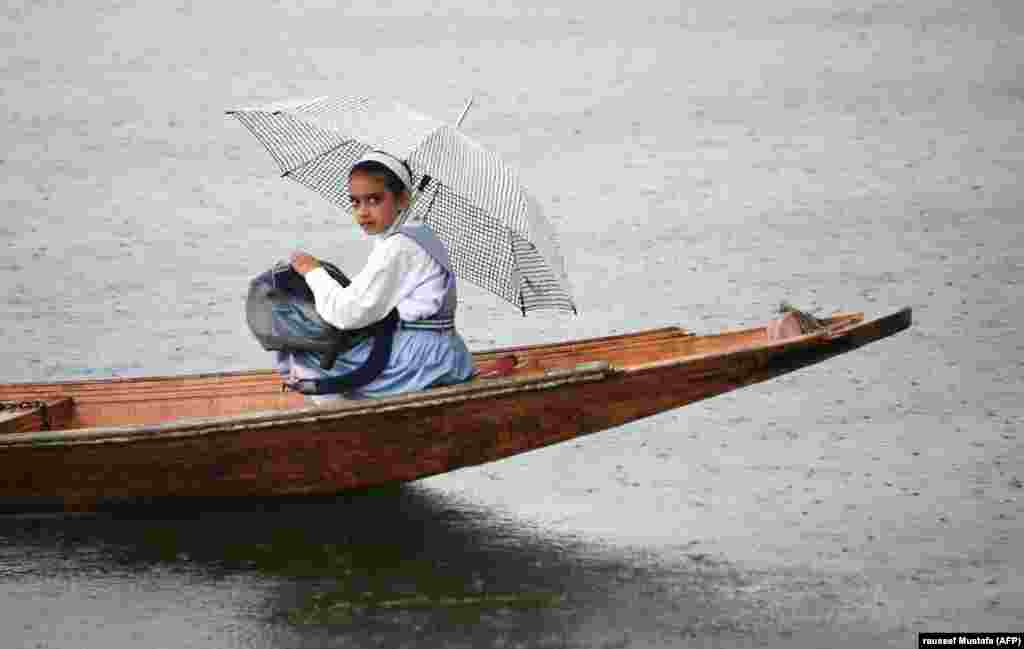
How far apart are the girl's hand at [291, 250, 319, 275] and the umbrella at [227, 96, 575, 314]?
0.47 m

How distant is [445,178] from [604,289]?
13.3 ft

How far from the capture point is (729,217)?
444 inches

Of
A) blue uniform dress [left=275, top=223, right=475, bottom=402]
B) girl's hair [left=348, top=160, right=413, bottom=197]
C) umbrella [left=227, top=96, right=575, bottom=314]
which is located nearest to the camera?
umbrella [left=227, top=96, right=575, bottom=314]

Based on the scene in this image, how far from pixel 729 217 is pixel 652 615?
19.1ft

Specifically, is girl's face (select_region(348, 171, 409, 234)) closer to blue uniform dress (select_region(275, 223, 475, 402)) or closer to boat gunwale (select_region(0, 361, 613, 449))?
blue uniform dress (select_region(275, 223, 475, 402))

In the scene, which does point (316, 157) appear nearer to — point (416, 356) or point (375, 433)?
point (416, 356)

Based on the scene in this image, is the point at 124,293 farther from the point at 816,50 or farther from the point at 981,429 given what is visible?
the point at 816,50

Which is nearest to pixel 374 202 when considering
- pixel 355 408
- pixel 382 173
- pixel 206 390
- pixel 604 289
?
Answer: pixel 382 173

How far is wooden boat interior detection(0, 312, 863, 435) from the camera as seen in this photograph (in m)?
6.95

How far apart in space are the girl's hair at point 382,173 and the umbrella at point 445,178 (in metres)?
0.08

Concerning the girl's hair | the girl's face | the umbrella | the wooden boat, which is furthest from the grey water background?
the girl's hair

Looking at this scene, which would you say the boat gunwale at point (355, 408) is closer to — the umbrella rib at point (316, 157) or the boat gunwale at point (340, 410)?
the boat gunwale at point (340, 410)

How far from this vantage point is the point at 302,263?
6.44 meters

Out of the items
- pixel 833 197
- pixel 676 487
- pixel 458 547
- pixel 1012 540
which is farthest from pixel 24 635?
pixel 833 197
